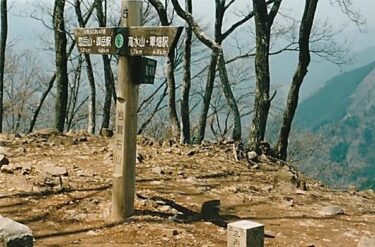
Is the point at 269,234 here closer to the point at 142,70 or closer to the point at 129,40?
the point at 142,70

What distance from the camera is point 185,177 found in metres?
8.16

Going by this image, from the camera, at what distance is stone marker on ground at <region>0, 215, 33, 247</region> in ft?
12.6

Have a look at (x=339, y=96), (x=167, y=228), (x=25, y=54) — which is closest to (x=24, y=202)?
(x=167, y=228)

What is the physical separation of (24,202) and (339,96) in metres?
158

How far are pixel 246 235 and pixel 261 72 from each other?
6539 mm

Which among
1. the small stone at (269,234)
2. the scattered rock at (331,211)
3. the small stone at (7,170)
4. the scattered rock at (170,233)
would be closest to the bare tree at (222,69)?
the scattered rock at (331,211)

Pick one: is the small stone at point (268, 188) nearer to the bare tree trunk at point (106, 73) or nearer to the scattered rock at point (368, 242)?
the scattered rock at point (368, 242)

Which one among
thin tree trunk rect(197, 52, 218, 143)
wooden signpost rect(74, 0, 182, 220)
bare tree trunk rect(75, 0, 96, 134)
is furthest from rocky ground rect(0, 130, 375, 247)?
bare tree trunk rect(75, 0, 96, 134)

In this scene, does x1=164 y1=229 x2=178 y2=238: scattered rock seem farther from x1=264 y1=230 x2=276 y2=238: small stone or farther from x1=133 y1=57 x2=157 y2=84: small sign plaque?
x1=133 y1=57 x2=157 y2=84: small sign plaque

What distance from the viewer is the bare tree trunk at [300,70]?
11.5 metres

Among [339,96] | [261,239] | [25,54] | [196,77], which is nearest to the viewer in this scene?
[261,239]

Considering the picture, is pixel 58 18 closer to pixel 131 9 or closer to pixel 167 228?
pixel 131 9

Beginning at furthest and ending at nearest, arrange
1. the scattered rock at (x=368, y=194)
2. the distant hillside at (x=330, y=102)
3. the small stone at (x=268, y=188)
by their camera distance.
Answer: the distant hillside at (x=330, y=102) → the scattered rock at (x=368, y=194) → the small stone at (x=268, y=188)

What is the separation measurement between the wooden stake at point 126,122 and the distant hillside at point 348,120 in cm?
7166
